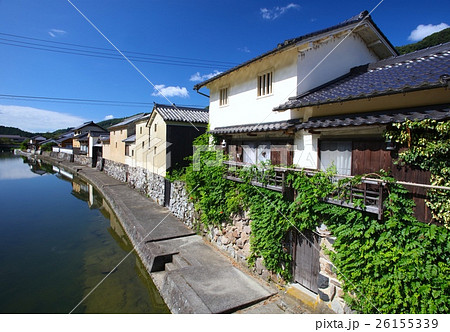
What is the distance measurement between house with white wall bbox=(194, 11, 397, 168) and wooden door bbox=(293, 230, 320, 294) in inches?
89.9

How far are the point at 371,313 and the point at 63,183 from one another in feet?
113

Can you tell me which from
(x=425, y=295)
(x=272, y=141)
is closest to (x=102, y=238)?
(x=272, y=141)

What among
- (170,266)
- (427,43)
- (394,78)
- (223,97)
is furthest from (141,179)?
(427,43)

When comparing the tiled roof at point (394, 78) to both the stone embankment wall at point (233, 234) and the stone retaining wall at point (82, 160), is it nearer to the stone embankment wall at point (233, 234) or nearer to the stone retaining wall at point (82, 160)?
the stone embankment wall at point (233, 234)

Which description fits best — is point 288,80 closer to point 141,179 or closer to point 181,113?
point 181,113

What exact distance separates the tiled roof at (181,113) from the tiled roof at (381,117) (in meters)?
11.7

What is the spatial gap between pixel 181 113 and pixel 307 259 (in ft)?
47.6

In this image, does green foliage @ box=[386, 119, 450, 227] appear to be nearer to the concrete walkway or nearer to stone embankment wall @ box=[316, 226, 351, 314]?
stone embankment wall @ box=[316, 226, 351, 314]

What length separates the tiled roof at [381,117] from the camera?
4.67 m

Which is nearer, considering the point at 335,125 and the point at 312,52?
the point at 335,125

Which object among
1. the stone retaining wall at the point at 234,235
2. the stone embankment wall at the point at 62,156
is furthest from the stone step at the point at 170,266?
the stone embankment wall at the point at 62,156

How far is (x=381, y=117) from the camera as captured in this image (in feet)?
17.9

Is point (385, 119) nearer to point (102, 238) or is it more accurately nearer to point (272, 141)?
point (272, 141)

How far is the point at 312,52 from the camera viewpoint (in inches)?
326
